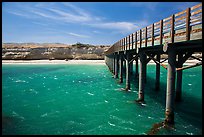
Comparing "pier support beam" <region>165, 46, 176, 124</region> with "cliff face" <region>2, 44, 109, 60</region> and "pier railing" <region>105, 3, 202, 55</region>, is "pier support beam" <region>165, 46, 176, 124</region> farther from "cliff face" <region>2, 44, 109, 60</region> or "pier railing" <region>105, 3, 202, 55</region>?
"cliff face" <region>2, 44, 109, 60</region>

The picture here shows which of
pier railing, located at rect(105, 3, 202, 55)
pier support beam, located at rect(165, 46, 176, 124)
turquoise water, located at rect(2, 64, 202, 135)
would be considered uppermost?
pier railing, located at rect(105, 3, 202, 55)

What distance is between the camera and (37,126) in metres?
10.3

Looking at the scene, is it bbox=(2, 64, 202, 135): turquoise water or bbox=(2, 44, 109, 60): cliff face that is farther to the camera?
bbox=(2, 44, 109, 60): cliff face

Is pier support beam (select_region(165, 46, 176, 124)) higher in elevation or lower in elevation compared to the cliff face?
lower

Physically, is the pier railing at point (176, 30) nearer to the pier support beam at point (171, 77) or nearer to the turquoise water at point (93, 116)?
the pier support beam at point (171, 77)

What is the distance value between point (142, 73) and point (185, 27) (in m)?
6.45

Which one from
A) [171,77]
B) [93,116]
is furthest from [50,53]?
[171,77]

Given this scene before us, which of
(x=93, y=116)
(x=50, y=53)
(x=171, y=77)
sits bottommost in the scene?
(x=93, y=116)

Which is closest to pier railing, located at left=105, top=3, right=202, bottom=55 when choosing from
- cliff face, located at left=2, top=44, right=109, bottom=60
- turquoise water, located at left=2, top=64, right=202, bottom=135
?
turquoise water, located at left=2, top=64, right=202, bottom=135

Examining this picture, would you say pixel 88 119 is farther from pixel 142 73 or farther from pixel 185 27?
pixel 185 27

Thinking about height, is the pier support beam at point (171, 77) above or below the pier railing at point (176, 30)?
below

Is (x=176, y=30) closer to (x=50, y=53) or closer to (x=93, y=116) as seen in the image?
(x=93, y=116)

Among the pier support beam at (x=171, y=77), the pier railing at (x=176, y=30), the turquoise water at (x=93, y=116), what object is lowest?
the turquoise water at (x=93, y=116)

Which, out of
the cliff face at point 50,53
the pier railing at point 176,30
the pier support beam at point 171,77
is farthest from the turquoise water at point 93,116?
the cliff face at point 50,53
